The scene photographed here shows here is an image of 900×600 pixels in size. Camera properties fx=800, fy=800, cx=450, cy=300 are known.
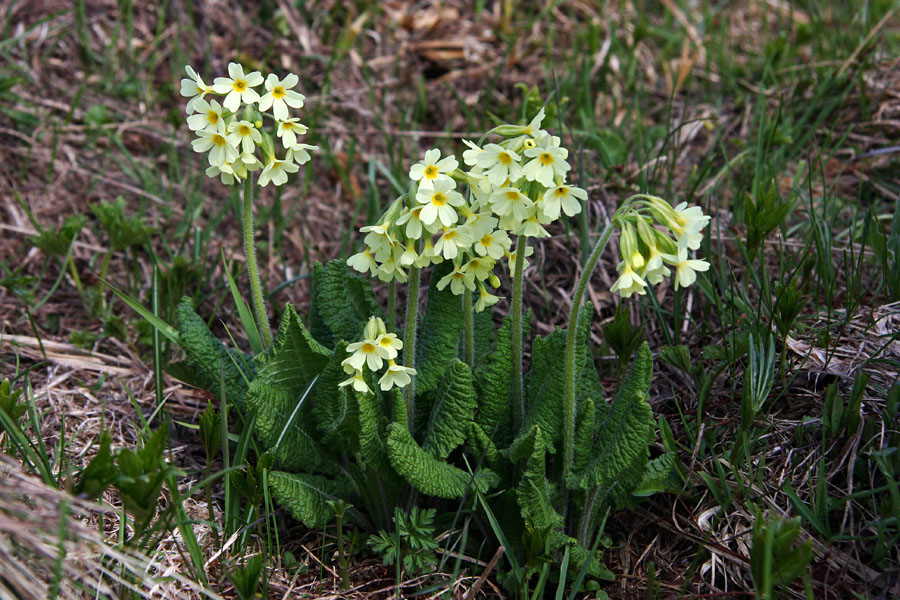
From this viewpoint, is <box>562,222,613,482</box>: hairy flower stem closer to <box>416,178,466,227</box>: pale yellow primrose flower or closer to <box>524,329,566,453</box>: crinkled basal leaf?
<box>524,329,566,453</box>: crinkled basal leaf

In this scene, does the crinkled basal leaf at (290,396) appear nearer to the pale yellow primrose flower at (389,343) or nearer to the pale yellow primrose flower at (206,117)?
the pale yellow primrose flower at (389,343)

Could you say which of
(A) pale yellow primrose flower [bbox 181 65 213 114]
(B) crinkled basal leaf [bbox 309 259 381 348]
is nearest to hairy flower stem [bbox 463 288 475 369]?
(B) crinkled basal leaf [bbox 309 259 381 348]

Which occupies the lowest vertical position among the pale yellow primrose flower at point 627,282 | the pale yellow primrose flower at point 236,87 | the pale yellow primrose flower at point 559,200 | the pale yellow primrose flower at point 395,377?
the pale yellow primrose flower at point 395,377

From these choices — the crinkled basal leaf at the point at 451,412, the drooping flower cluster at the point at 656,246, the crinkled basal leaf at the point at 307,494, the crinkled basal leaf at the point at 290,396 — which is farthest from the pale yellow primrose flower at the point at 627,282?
the crinkled basal leaf at the point at 307,494

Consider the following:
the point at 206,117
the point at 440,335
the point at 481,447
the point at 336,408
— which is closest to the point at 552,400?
the point at 481,447

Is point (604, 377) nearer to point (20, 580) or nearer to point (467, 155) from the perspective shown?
point (467, 155)
